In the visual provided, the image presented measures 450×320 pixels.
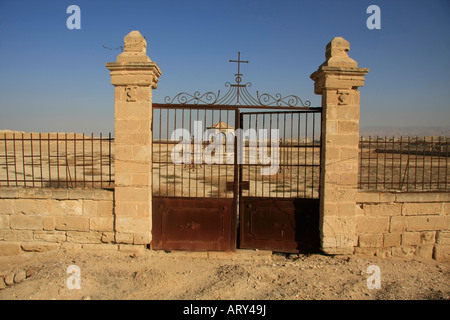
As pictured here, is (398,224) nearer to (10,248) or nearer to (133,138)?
(133,138)

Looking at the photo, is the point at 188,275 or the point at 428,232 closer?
the point at 188,275

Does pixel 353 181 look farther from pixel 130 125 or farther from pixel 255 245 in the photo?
pixel 130 125

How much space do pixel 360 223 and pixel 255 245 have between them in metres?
1.98

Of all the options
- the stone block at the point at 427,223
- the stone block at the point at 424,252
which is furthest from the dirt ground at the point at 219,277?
the stone block at the point at 427,223

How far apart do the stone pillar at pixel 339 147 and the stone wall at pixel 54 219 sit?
395 centimetres

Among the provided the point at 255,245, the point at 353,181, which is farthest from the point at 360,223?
the point at 255,245

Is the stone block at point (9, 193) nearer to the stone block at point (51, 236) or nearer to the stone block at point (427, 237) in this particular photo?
the stone block at point (51, 236)

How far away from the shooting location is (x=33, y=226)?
17.1 ft

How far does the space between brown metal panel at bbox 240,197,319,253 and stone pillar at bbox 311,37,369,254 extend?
242 millimetres

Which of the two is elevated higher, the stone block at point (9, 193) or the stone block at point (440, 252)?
the stone block at point (9, 193)

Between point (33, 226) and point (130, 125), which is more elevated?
point (130, 125)

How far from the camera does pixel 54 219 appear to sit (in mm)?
5180

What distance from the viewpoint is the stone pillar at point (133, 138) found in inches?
193
